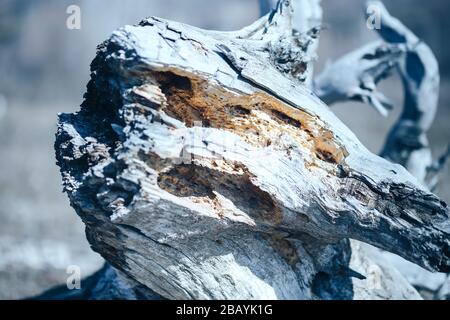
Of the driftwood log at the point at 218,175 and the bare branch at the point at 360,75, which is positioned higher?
the bare branch at the point at 360,75

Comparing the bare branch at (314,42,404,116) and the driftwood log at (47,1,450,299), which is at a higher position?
the bare branch at (314,42,404,116)

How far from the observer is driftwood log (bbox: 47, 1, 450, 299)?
2.72 m

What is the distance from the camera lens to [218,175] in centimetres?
284

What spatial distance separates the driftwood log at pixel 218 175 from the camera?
2725mm

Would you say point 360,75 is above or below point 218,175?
above

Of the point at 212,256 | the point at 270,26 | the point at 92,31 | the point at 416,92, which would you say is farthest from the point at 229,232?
the point at 92,31

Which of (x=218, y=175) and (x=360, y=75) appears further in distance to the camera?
(x=360, y=75)

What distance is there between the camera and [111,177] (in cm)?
273

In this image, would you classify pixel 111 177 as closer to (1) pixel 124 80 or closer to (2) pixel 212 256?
(1) pixel 124 80

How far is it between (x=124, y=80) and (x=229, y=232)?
103 cm

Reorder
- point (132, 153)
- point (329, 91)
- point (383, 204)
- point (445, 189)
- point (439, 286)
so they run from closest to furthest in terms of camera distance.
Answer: point (132, 153) → point (383, 204) → point (439, 286) → point (329, 91) → point (445, 189)

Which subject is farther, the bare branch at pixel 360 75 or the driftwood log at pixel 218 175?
the bare branch at pixel 360 75

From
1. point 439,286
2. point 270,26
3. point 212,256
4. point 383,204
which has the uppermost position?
point 270,26

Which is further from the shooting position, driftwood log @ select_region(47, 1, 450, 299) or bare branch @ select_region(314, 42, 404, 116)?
bare branch @ select_region(314, 42, 404, 116)
